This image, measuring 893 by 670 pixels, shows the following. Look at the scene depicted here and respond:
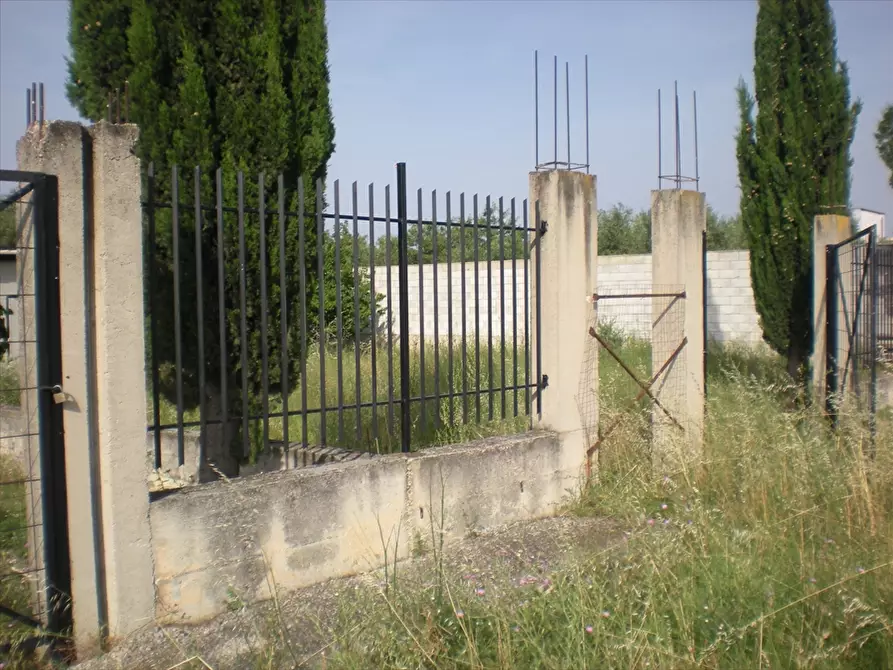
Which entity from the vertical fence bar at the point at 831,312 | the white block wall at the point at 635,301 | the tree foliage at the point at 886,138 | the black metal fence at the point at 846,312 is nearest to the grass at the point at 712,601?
the black metal fence at the point at 846,312

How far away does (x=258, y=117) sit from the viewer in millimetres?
5301

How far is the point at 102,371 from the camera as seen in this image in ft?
10.9

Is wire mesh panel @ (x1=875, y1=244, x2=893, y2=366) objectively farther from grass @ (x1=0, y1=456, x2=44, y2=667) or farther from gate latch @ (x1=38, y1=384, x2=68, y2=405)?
grass @ (x1=0, y1=456, x2=44, y2=667)

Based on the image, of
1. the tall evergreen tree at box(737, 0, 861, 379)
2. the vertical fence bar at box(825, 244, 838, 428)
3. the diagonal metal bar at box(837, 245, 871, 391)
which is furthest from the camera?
the tall evergreen tree at box(737, 0, 861, 379)

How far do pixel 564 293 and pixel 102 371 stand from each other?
334 cm

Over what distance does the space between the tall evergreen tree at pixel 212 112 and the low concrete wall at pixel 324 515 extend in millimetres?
1407

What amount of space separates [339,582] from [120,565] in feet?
3.89

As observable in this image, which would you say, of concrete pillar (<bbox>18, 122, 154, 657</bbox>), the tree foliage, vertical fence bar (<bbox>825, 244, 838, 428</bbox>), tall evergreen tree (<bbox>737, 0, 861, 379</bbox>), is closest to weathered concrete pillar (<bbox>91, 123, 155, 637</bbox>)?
concrete pillar (<bbox>18, 122, 154, 657</bbox>)

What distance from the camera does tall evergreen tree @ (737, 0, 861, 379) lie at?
29.9ft

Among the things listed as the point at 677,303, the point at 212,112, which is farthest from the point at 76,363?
the point at 677,303

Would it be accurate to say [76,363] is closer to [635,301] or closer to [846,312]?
[846,312]

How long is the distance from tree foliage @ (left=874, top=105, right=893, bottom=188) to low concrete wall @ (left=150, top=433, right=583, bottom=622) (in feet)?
103

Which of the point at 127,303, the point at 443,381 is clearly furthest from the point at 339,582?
the point at 443,381

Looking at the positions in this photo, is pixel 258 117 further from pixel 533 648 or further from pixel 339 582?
pixel 533 648
